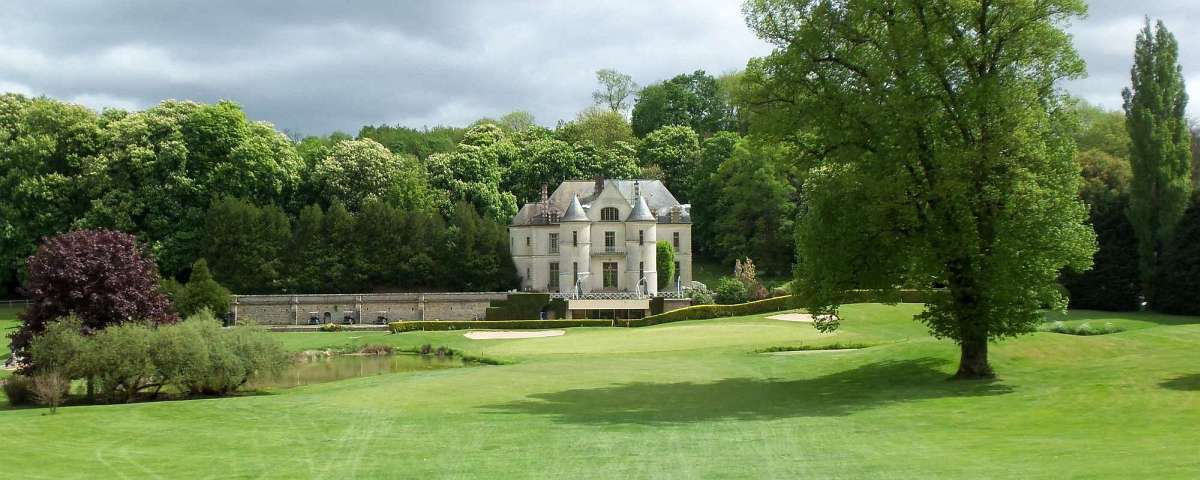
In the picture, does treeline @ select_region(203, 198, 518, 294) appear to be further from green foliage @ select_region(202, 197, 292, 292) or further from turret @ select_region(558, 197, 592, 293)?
turret @ select_region(558, 197, 592, 293)

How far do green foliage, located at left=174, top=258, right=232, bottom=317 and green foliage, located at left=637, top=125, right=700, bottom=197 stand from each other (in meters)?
35.7

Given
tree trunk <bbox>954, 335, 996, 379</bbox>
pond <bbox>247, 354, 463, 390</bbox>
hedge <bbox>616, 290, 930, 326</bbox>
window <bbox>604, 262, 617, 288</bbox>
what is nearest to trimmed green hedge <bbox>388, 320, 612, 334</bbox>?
hedge <bbox>616, 290, 930, 326</bbox>

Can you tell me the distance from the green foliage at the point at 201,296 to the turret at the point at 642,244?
2372 centimetres

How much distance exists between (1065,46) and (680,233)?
1641 inches

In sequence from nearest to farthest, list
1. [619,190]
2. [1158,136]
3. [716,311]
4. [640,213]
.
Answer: [1158,136] → [716,311] → [640,213] → [619,190]

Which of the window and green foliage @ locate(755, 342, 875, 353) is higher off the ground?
the window

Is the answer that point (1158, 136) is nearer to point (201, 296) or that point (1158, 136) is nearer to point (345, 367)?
point (345, 367)

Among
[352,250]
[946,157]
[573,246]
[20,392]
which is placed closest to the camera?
[946,157]

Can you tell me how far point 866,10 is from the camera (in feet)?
76.2

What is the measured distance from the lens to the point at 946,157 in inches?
846

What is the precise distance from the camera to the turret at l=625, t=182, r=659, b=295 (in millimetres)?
60938

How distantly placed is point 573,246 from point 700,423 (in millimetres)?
43327

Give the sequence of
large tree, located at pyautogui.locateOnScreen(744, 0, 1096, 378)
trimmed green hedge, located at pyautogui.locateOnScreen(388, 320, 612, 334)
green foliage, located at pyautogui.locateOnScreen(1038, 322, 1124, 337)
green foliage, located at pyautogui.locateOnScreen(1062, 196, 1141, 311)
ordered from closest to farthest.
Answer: large tree, located at pyautogui.locateOnScreen(744, 0, 1096, 378) < green foliage, located at pyautogui.locateOnScreen(1038, 322, 1124, 337) < green foliage, located at pyautogui.locateOnScreen(1062, 196, 1141, 311) < trimmed green hedge, located at pyautogui.locateOnScreen(388, 320, 612, 334)

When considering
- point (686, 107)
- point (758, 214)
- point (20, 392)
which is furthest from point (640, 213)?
point (20, 392)
